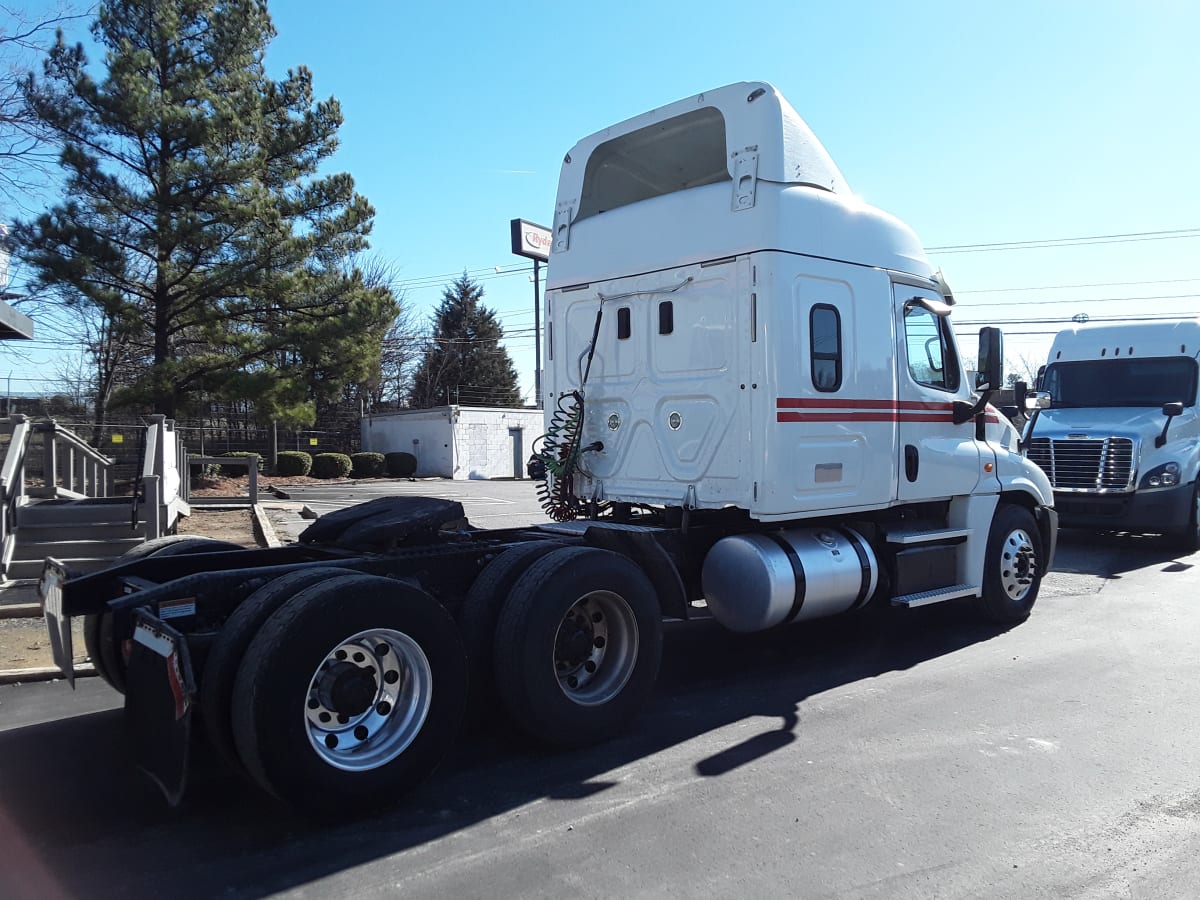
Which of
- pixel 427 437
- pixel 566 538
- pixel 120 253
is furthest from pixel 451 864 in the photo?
pixel 427 437

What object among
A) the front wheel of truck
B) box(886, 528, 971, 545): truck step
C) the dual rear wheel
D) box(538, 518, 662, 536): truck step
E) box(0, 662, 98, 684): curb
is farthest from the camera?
the front wheel of truck

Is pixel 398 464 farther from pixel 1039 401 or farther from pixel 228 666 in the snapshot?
pixel 228 666

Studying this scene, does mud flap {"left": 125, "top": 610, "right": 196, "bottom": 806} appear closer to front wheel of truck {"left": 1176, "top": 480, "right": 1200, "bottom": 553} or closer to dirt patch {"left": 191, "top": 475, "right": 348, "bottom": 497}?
front wheel of truck {"left": 1176, "top": 480, "right": 1200, "bottom": 553}

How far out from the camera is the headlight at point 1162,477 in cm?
1184

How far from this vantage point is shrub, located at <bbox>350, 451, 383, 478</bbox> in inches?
1303

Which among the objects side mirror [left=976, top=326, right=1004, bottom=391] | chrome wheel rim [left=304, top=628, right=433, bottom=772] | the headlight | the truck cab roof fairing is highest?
the truck cab roof fairing

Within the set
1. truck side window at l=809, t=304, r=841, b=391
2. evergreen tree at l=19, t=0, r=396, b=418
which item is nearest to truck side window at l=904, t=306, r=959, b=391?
truck side window at l=809, t=304, r=841, b=391

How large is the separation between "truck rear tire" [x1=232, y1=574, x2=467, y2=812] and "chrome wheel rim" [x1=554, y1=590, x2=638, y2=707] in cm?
82

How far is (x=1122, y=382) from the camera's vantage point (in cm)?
1319

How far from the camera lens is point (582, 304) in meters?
7.10

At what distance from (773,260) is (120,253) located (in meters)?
19.0

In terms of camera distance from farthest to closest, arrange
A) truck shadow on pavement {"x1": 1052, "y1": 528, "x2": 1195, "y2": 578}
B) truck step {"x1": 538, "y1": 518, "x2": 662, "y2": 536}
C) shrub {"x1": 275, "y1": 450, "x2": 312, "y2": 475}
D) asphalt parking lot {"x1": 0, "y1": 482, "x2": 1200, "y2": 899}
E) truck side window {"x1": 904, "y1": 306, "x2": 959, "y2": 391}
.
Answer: shrub {"x1": 275, "y1": 450, "x2": 312, "y2": 475} < truck shadow on pavement {"x1": 1052, "y1": 528, "x2": 1195, "y2": 578} < truck side window {"x1": 904, "y1": 306, "x2": 959, "y2": 391} < truck step {"x1": 538, "y1": 518, "x2": 662, "y2": 536} < asphalt parking lot {"x1": 0, "y1": 482, "x2": 1200, "y2": 899}

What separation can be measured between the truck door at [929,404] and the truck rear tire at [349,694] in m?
4.22

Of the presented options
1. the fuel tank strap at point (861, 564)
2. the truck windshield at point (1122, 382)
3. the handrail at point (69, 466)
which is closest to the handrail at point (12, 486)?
the handrail at point (69, 466)
